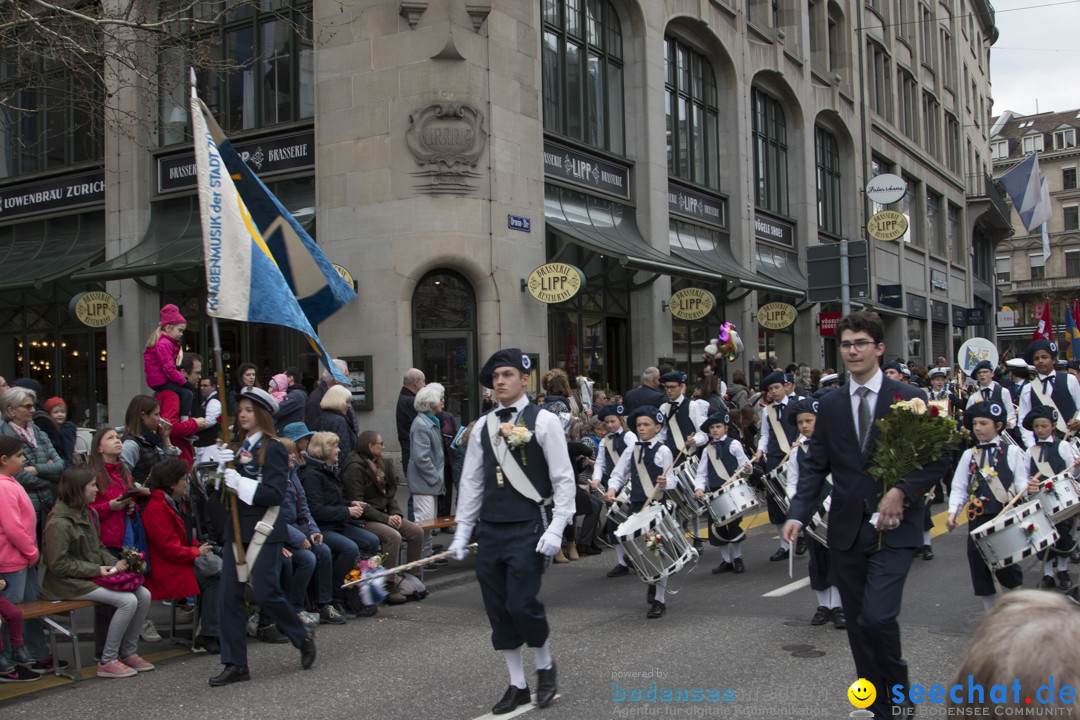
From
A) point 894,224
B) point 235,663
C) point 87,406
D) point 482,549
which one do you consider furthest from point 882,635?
point 894,224

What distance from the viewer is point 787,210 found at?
2989 centimetres

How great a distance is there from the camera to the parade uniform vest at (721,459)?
31.6 ft

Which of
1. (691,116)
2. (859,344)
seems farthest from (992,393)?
(691,116)

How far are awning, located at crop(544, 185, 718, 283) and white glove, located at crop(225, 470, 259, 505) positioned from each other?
1199cm

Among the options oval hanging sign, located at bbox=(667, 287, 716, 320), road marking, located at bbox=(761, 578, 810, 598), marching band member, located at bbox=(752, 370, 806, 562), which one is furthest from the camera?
oval hanging sign, located at bbox=(667, 287, 716, 320)

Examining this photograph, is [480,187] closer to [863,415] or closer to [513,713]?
[513,713]

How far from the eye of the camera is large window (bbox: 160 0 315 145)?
17.6 meters

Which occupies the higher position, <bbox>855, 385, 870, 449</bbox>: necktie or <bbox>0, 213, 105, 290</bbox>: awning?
<bbox>0, 213, 105, 290</bbox>: awning

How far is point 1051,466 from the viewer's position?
8148 mm

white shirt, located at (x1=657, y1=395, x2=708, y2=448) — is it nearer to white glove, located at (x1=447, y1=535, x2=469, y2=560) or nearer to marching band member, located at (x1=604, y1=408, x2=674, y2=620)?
marching band member, located at (x1=604, y1=408, x2=674, y2=620)

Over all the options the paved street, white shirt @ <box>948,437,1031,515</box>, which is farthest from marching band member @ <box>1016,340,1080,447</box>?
white shirt @ <box>948,437,1031,515</box>

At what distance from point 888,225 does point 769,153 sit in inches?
164

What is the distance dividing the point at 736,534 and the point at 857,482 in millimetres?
4997

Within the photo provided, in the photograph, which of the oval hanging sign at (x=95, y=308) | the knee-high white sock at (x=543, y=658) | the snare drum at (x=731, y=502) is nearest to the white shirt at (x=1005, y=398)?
→ the snare drum at (x=731, y=502)
